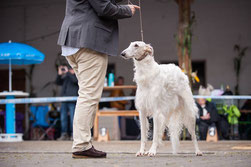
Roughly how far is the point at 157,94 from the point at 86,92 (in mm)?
1042

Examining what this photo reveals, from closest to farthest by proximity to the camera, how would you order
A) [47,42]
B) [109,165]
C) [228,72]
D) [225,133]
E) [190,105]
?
1. [109,165]
2. [190,105]
3. [225,133]
4. [228,72]
5. [47,42]

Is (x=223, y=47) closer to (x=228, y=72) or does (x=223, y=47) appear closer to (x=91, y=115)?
(x=228, y=72)

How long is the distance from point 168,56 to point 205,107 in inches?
173

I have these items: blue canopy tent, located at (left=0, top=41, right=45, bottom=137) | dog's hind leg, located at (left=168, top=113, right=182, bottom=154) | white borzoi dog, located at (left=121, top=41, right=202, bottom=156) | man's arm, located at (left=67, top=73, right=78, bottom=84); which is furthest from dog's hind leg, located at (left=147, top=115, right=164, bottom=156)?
man's arm, located at (left=67, top=73, right=78, bottom=84)

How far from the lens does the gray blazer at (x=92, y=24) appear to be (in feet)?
15.4

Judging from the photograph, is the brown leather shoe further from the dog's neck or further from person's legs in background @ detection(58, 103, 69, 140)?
person's legs in background @ detection(58, 103, 69, 140)

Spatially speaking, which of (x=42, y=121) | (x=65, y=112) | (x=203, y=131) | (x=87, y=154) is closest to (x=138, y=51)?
(x=87, y=154)

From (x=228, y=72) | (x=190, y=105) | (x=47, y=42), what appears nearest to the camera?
(x=190, y=105)

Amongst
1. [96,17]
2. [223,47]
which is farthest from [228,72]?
[96,17]

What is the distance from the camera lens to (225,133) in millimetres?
10141

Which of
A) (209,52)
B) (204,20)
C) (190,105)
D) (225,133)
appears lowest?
(225,133)

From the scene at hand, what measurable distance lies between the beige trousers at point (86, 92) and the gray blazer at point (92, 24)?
0.37 feet

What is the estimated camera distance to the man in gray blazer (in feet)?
15.4

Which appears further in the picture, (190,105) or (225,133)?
(225,133)
